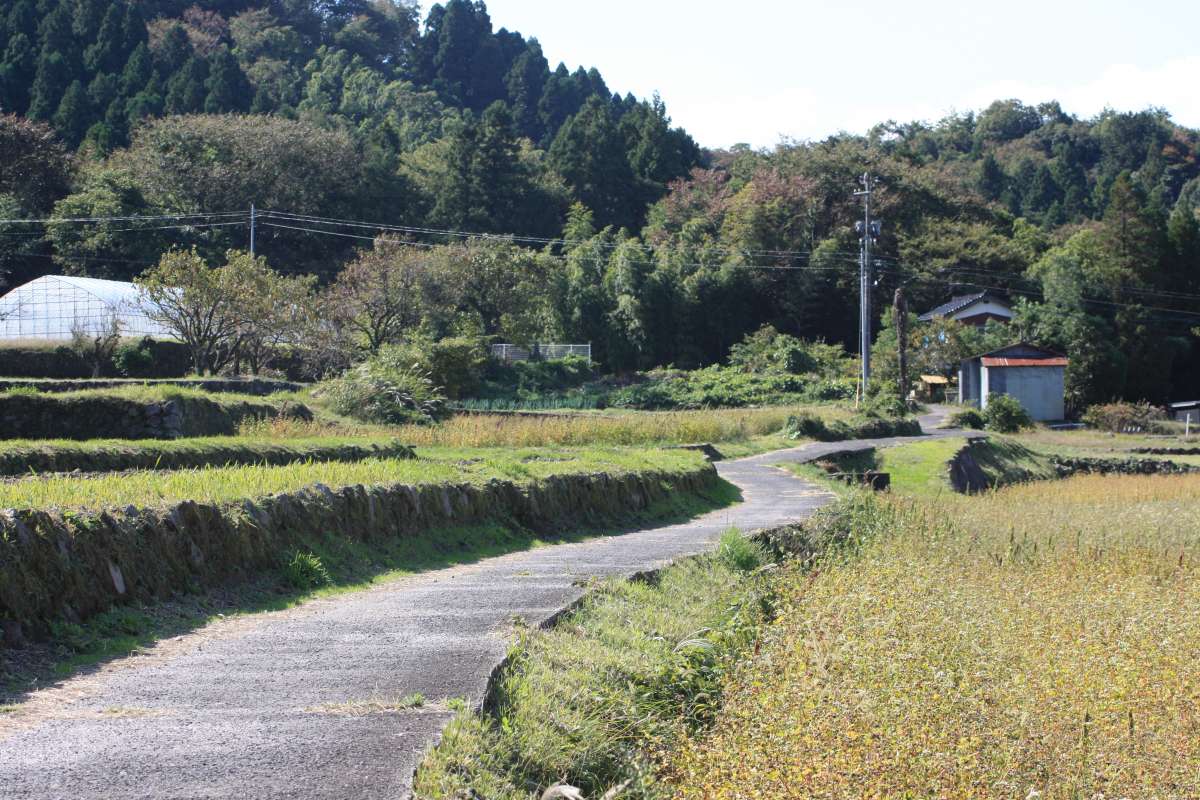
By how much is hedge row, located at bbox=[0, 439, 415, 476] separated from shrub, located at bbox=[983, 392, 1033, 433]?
99.3 ft

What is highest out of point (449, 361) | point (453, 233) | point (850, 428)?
point (453, 233)

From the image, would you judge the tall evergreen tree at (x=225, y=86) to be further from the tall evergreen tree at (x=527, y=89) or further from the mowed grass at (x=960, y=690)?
the mowed grass at (x=960, y=690)

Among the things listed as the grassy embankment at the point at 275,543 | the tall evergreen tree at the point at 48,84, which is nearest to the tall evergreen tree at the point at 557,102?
the tall evergreen tree at the point at 48,84

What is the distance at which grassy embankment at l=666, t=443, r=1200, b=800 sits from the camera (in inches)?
249

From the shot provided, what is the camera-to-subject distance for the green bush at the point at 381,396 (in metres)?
27.1

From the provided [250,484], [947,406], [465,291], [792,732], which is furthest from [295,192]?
[792,732]

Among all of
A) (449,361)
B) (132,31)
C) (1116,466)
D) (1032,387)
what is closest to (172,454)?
(449,361)

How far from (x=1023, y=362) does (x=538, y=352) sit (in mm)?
21704

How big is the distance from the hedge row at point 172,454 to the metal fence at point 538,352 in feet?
116

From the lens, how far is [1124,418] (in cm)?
4744

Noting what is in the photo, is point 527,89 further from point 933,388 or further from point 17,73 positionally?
point 933,388

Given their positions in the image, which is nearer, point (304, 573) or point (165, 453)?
point (304, 573)

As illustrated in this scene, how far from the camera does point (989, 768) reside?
6.62 meters

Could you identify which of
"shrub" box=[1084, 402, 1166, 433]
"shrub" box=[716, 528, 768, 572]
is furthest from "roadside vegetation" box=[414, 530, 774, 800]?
"shrub" box=[1084, 402, 1166, 433]
